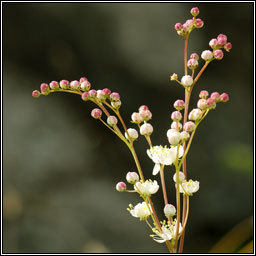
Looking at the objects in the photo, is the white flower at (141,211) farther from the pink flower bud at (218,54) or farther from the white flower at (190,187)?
the pink flower bud at (218,54)

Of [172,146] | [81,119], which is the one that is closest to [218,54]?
[172,146]

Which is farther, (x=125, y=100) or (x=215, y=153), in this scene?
(x=215, y=153)

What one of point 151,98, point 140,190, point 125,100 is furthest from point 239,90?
point 140,190

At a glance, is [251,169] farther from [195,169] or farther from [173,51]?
[173,51]

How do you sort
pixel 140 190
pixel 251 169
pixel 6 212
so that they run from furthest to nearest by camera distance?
pixel 251 169
pixel 6 212
pixel 140 190

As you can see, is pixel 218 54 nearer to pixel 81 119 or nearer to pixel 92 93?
pixel 92 93

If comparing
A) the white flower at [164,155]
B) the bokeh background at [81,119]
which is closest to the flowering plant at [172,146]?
the white flower at [164,155]

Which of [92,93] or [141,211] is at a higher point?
[92,93]

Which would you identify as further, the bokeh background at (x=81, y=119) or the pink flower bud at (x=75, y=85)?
the bokeh background at (x=81, y=119)

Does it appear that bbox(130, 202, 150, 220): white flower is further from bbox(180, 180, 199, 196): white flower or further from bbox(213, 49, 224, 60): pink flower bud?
bbox(213, 49, 224, 60): pink flower bud
